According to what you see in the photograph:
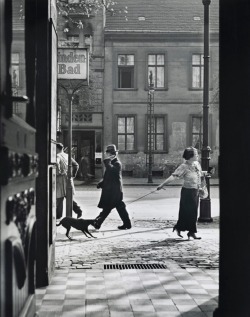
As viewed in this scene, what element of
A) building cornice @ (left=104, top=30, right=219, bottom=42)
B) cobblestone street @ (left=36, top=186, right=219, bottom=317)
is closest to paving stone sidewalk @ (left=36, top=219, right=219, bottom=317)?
cobblestone street @ (left=36, top=186, right=219, bottom=317)

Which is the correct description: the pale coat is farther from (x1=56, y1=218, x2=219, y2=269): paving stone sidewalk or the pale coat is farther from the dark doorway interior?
the dark doorway interior

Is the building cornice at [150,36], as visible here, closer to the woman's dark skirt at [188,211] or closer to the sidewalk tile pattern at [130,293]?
the woman's dark skirt at [188,211]

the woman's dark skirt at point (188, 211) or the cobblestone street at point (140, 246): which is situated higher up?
the woman's dark skirt at point (188, 211)

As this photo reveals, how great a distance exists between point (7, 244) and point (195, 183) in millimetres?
7779

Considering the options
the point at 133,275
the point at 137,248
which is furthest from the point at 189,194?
the point at 133,275

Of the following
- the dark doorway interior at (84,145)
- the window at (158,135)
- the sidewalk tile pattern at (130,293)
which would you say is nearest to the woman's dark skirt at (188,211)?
the sidewalk tile pattern at (130,293)

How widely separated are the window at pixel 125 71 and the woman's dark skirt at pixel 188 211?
79.2 feet

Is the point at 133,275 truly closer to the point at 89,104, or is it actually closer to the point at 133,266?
the point at 133,266

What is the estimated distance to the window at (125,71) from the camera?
33.5m

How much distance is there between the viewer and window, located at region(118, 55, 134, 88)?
110 ft

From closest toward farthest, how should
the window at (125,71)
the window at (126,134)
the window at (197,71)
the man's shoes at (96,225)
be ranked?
1. the man's shoes at (96,225)
2. the window at (126,134)
3. the window at (125,71)
4. the window at (197,71)

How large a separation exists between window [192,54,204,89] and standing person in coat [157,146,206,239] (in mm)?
24135

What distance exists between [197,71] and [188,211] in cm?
2497

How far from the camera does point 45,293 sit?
5.46 metres
